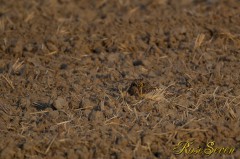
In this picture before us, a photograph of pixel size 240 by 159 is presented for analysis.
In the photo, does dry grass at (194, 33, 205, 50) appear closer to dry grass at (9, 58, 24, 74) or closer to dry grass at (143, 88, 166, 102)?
dry grass at (143, 88, 166, 102)

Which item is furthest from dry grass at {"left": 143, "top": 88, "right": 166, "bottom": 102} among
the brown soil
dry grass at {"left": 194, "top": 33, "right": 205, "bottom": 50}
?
dry grass at {"left": 194, "top": 33, "right": 205, "bottom": 50}

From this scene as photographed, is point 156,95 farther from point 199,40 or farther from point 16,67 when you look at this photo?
point 16,67

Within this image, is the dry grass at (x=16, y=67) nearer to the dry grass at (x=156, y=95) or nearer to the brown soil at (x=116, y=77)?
the brown soil at (x=116, y=77)

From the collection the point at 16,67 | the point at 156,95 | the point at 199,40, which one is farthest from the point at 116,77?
the point at 199,40

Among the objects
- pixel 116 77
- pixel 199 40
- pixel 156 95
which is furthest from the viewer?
pixel 199 40

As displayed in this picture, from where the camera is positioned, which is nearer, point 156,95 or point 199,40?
point 156,95

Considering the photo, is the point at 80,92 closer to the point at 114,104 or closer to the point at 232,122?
the point at 114,104

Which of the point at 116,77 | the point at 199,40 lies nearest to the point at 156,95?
the point at 116,77

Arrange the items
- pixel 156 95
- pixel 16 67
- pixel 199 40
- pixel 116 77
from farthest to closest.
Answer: pixel 199 40, pixel 16 67, pixel 116 77, pixel 156 95

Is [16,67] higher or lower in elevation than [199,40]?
lower
